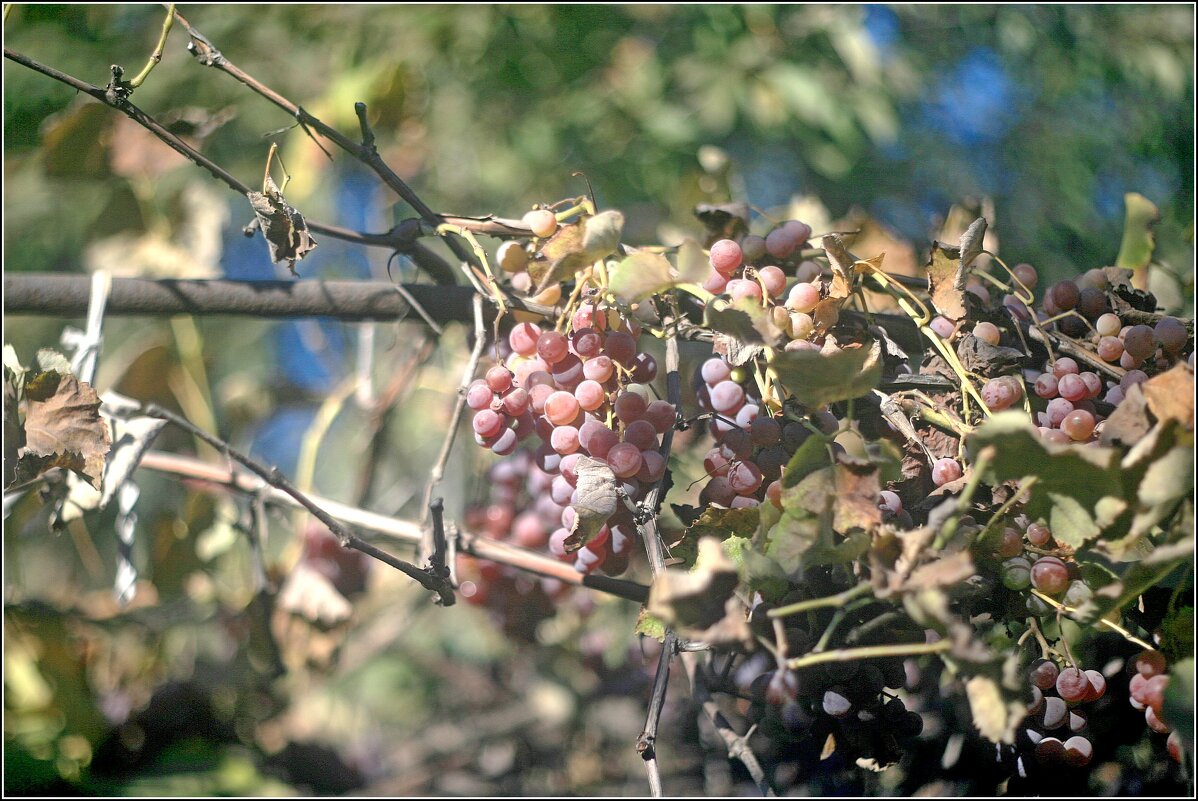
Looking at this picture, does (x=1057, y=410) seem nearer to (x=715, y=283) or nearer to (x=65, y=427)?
(x=715, y=283)

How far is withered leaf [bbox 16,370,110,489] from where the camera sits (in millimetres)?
544

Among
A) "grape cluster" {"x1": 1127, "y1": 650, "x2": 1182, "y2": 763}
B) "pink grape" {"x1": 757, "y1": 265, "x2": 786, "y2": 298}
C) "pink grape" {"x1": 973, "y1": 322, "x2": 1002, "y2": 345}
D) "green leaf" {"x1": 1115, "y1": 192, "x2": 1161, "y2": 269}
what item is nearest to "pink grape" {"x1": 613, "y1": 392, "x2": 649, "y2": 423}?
"pink grape" {"x1": 757, "y1": 265, "x2": 786, "y2": 298}

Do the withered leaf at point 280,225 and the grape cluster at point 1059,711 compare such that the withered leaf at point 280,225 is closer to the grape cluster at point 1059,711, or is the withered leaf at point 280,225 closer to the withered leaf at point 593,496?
the withered leaf at point 593,496

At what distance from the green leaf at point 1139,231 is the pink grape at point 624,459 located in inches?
18.8

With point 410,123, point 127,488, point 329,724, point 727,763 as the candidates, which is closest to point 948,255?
point 727,763

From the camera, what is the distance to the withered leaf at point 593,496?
1.52ft

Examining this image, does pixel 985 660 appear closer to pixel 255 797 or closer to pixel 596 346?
pixel 596 346

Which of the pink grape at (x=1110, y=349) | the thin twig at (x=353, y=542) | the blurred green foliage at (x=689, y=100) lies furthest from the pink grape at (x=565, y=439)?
the blurred green foliage at (x=689, y=100)

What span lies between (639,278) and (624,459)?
0.34ft

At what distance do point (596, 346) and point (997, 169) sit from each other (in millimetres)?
1384

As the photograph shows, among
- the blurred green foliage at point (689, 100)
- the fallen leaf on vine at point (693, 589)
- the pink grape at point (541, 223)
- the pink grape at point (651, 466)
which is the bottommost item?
the fallen leaf on vine at point (693, 589)

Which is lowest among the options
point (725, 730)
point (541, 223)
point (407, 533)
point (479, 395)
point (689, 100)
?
point (725, 730)

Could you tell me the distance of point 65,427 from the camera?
55cm

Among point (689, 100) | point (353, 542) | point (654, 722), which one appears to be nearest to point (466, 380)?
point (353, 542)
